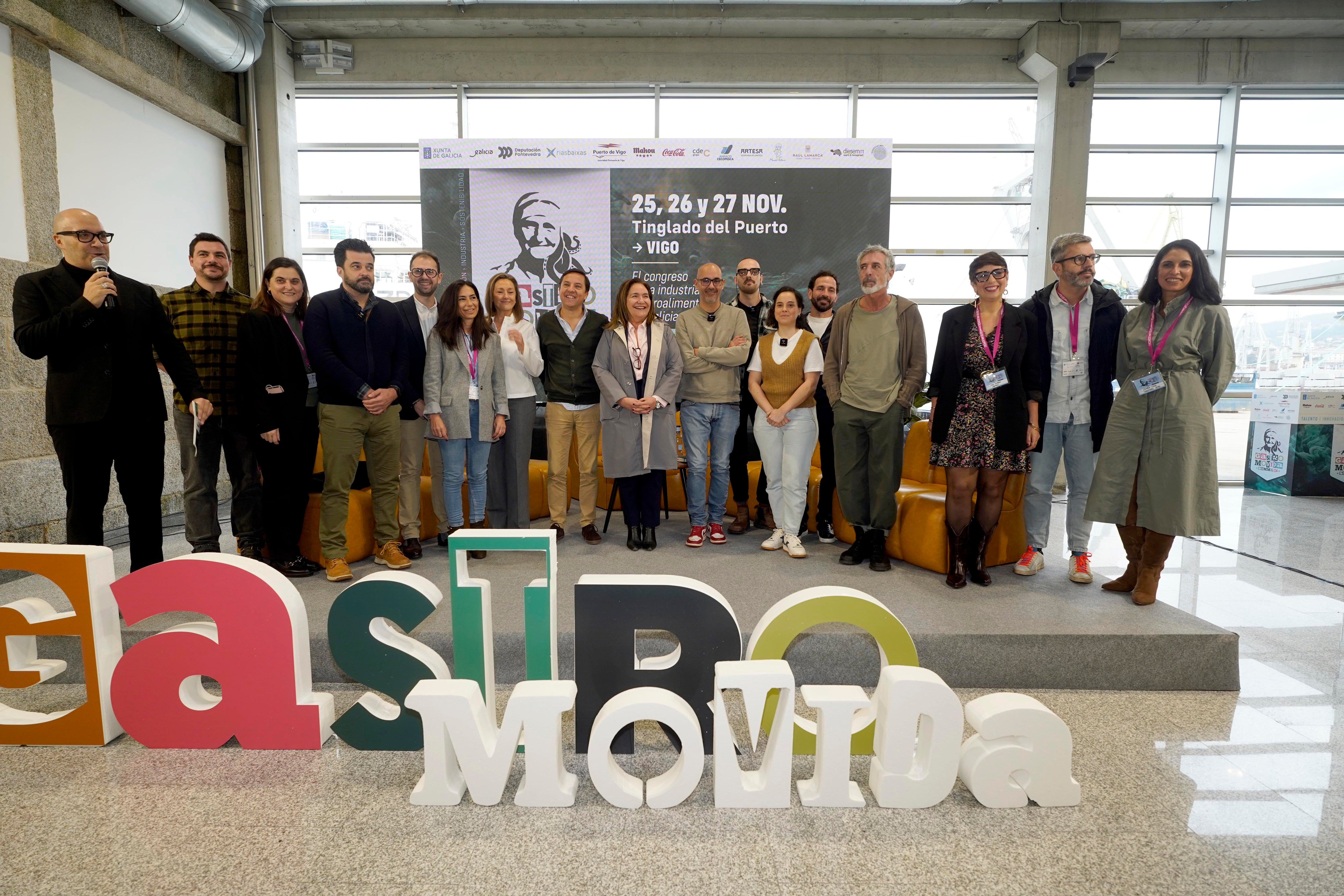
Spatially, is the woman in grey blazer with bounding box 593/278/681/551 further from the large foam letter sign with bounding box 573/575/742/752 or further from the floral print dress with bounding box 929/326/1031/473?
the large foam letter sign with bounding box 573/575/742/752

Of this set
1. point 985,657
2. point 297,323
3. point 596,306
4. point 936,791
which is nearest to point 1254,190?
point 596,306

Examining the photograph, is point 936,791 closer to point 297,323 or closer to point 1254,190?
point 297,323

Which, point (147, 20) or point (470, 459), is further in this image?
point (147, 20)

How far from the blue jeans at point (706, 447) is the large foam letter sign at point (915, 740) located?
2.08m

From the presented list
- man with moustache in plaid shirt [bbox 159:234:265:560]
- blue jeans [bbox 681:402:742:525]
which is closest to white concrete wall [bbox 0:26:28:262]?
man with moustache in plaid shirt [bbox 159:234:265:560]

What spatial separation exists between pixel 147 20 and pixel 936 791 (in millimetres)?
6898

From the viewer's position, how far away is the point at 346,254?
10.2 ft

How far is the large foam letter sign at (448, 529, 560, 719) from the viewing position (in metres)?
1.93

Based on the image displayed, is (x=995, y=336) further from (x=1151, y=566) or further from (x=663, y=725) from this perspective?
(x=663, y=725)

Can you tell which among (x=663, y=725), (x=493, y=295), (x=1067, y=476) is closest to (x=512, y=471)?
(x=493, y=295)

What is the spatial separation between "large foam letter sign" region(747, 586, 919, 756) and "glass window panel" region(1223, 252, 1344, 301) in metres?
7.46

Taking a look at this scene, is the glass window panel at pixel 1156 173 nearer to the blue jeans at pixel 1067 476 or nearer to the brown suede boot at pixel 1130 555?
the blue jeans at pixel 1067 476

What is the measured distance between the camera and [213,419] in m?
3.15

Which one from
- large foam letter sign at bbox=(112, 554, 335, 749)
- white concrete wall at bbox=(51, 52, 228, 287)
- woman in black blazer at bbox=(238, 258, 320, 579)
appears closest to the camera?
large foam letter sign at bbox=(112, 554, 335, 749)
